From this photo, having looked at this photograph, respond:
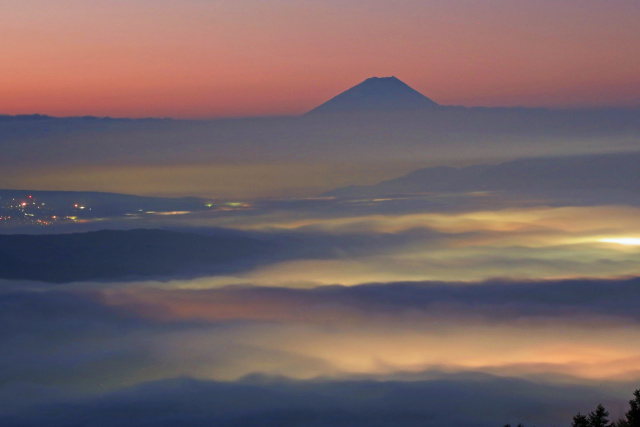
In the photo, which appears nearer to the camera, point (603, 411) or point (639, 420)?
point (603, 411)

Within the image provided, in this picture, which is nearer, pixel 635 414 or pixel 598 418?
pixel 598 418

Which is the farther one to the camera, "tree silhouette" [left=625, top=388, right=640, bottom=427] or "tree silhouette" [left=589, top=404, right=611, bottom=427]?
"tree silhouette" [left=625, top=388, right=640, bottom=427]

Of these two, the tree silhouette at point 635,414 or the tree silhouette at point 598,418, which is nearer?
the tree silhouette at point 598,418
